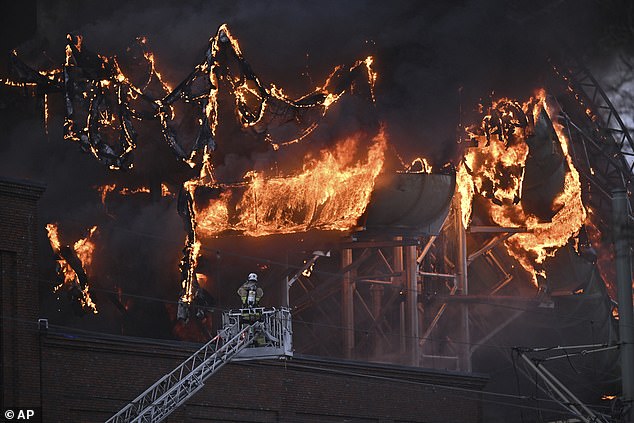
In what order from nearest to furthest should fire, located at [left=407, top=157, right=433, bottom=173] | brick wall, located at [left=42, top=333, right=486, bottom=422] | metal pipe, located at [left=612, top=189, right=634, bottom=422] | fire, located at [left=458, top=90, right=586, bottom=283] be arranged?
brick wall, located at [left=42, top=333, right=486, bottom=422], metal pipe, located at [left=612, top=189, right=634, bottom=422], fire, located at [left=407, top=157, right=433, bottom=173], fire, located at [left=458, top=90, right=586, bottom=283]

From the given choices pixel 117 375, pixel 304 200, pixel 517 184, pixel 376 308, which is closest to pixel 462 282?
pixel 376 308

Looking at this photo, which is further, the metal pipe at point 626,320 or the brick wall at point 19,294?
the metal pipe at point 626,320

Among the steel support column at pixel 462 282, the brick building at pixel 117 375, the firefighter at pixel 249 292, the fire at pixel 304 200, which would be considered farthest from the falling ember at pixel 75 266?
the firefighter at pixel 249 292

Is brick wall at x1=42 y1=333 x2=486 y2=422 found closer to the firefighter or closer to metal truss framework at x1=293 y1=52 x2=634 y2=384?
metal truss framework at x1=293 y1=52 x2=634 y2=384

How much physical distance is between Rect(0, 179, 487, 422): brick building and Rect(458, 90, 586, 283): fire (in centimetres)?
838

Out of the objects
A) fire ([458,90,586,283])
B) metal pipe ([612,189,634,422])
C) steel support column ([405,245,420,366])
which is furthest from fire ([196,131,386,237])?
metal pipe ([612,189,634,422])

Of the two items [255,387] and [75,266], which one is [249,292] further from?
[75,266]

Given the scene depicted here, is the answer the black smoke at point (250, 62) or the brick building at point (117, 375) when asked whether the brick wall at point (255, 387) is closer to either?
the brick building at point (117, 375)

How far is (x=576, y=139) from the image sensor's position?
2030 inches

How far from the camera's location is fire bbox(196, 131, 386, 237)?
4253 cm

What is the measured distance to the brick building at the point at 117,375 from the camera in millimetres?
32594

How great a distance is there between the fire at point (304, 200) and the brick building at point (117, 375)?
13.9 feet

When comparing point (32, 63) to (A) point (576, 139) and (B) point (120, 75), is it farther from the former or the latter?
(A) point (576, 139)

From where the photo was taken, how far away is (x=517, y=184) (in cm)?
4775
